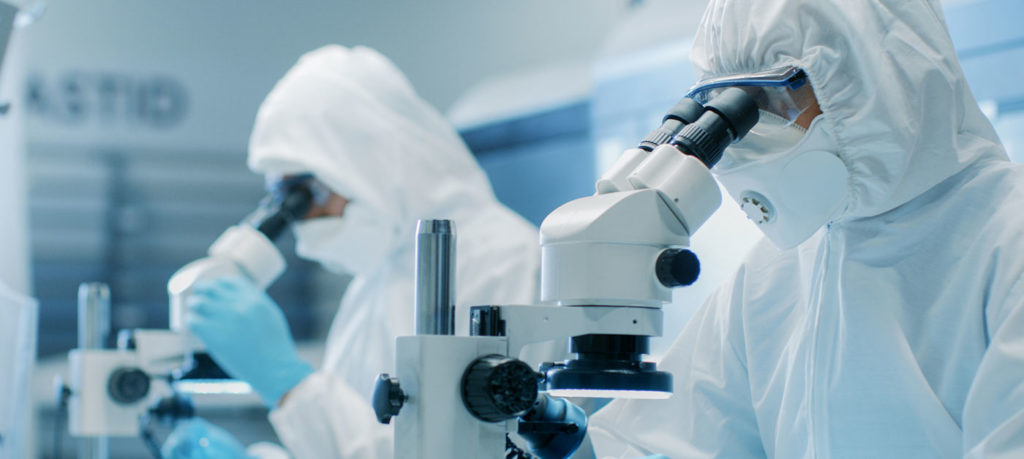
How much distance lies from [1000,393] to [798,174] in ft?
0.86

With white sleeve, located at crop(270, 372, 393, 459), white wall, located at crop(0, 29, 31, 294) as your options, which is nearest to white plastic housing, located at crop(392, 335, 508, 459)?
white sleeve, located at crop(270, 372, 393, 459)

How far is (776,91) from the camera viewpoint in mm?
933

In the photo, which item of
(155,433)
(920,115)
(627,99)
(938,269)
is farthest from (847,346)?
(155,433)

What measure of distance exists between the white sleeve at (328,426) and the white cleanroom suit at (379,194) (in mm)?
11

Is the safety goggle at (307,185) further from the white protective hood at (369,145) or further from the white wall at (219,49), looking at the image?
the white wall at (219,49)

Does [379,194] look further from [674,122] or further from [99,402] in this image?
[674,122]

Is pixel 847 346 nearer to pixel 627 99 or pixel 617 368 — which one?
pixel 617 368

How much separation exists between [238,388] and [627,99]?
1056 millimetres

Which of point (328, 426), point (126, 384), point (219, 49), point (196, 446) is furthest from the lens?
point (219, 49)

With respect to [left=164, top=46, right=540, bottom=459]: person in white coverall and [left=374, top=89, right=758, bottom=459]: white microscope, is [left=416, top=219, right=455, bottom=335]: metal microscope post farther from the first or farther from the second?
[left=164, top=46, right=540, bottom=459]: person in white coverall

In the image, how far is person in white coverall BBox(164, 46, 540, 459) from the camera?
1730mm

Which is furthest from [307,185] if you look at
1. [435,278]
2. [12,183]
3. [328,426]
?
[435,278]

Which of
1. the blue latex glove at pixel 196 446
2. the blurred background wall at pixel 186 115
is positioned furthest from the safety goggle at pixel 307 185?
the blurred background wall at pixel 186 115

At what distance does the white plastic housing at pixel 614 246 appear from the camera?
2.53ft
